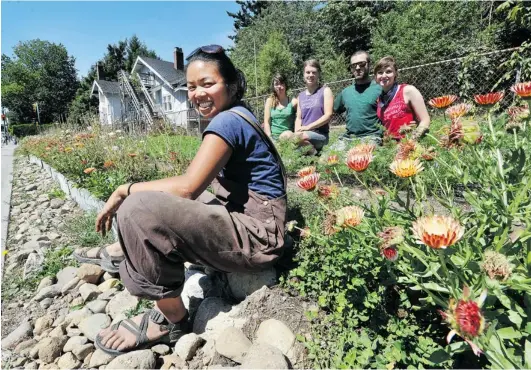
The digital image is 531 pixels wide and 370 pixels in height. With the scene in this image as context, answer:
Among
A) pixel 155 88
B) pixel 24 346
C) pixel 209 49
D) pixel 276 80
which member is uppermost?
pixel 155 88

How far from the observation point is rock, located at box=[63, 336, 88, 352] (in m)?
1.69

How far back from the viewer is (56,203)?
456 centimetres

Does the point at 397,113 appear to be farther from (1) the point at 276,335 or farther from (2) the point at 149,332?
(2) the point at 149,332

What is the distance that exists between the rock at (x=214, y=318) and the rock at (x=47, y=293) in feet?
4.47

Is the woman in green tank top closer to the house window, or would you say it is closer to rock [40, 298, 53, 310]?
rock [40, 298, 53, 310]

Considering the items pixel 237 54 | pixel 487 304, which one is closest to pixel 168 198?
pixel 487 304

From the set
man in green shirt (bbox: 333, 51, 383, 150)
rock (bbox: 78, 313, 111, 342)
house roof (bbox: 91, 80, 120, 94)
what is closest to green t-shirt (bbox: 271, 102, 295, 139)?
man in green shirt (bbox: 333, 51, 383, 150)

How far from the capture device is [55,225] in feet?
12.3

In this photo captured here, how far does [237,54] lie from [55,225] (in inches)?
1320

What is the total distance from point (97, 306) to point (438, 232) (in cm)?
213

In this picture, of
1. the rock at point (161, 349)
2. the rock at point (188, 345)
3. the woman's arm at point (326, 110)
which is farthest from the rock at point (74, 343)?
the woman's arm at point (326, 110)

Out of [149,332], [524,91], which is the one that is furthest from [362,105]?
[149,332]

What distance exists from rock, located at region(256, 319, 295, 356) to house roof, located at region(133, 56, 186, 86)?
2716 cm

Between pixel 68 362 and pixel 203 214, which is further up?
pixel 203 214
